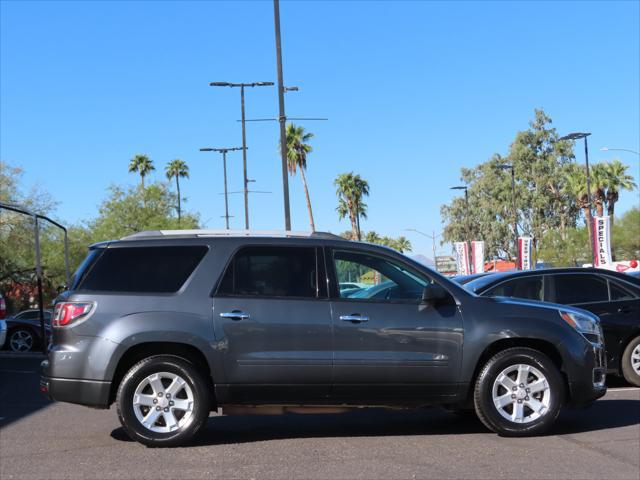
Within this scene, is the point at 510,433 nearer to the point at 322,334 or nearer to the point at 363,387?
the point at 363,387

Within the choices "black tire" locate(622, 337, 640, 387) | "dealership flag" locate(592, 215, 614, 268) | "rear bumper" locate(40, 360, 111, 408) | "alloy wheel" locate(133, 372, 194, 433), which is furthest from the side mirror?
"dealership flag" locate(592, 215, 614, 268)

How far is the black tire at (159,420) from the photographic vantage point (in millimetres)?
7129

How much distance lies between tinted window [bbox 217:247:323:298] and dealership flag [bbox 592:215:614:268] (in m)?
32.8

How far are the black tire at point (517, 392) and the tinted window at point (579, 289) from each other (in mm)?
3815

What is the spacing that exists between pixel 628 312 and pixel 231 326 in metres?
6.03

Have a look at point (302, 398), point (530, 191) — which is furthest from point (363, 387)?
point (530, 191)

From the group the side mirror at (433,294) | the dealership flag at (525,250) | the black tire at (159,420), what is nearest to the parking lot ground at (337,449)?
the black tire at (159,420)

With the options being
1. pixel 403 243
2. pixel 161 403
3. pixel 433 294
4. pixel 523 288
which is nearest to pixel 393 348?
pixel 433 294

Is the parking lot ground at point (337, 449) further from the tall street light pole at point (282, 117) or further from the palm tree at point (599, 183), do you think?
the palm tree at point (599, 183)

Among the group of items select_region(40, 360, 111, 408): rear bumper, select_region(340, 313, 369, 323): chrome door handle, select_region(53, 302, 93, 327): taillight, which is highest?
select_region(53, 302, 93, 327): taillight

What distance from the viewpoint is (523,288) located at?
37.3 feet

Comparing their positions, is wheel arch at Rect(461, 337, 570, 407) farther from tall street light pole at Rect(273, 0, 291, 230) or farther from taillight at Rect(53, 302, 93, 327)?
tall street light pole at Rect(273, 0, 291, 230)

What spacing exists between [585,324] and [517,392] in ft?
3.25

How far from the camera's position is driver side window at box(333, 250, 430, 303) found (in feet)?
25.1
